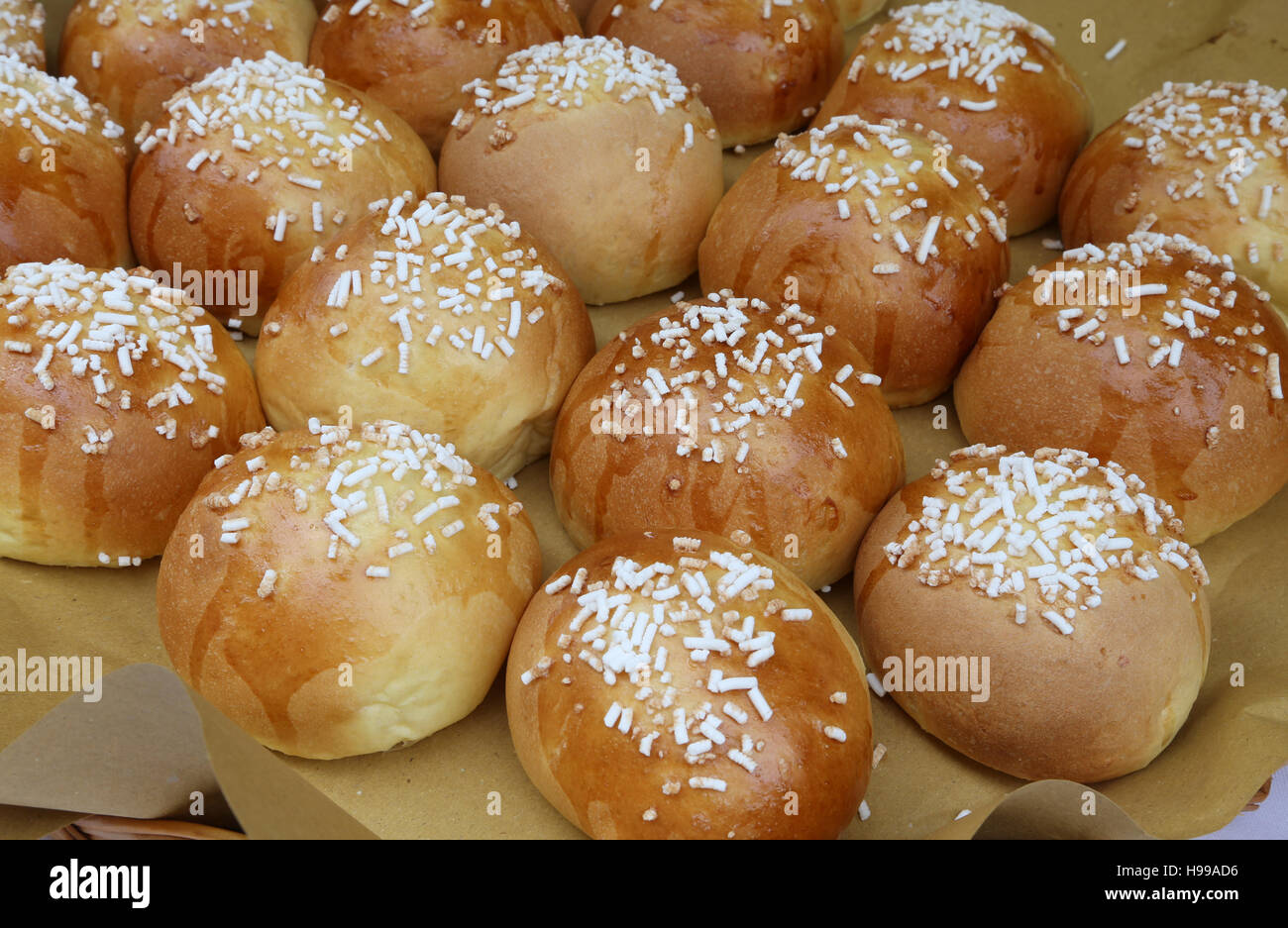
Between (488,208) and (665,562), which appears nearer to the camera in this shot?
(665,562)

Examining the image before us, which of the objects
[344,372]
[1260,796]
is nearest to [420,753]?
[344,372]

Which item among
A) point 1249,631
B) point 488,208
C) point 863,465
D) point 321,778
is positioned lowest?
point 321,778

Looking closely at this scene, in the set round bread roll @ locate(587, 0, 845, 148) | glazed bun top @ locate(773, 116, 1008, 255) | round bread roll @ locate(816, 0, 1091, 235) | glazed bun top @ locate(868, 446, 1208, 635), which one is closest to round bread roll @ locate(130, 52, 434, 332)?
round bread roll @ locate(587, 0, 845, 148)

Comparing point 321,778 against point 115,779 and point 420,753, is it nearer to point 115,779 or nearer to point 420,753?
point 420,753

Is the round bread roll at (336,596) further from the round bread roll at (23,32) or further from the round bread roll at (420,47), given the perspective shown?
the round bread roll at (23,32)

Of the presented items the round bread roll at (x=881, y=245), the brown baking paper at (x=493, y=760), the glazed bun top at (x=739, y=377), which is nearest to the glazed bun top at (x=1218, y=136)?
the round bread roll at (x=881, y=245)

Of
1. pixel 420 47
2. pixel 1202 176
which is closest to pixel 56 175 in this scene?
pixel 420 47
